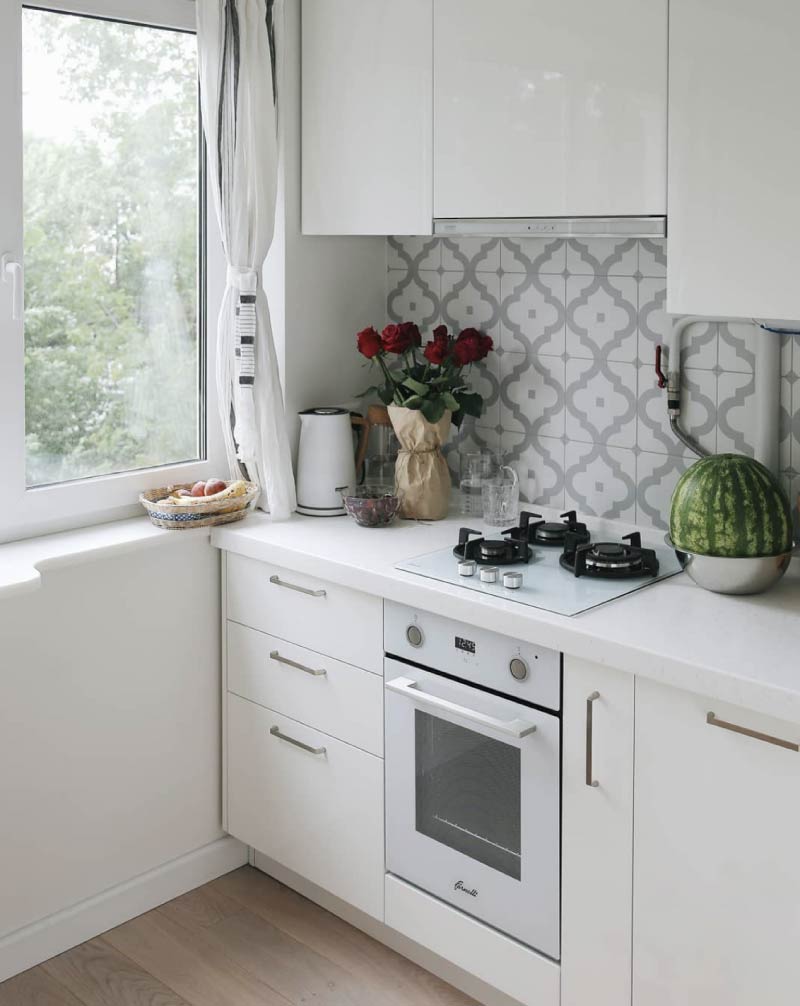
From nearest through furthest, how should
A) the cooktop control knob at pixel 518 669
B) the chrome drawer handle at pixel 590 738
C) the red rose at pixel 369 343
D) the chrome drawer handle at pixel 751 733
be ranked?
1. the chrome drawer handle at pixel 751 733
2. the chrome drawer handle at pixel 590 738
3. the cooktop control knob at pixel 518 669
4. the red rose at pixel 369 343

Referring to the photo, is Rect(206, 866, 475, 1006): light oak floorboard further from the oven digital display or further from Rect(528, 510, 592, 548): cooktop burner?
Rect(528, 510, 592, 548): cooktop burner

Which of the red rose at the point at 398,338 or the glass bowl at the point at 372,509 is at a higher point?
the red rose at the point at 398,338

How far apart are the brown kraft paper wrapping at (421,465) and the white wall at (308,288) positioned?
0.29m

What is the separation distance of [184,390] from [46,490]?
452 millimetres

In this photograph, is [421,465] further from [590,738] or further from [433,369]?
[590,738]

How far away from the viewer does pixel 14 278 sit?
243 cm

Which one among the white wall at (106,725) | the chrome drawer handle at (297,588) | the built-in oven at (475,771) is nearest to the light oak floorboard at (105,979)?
the white wall at (106,725)

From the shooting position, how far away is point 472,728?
219 centimetres

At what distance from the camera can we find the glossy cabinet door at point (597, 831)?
1969 millimetres

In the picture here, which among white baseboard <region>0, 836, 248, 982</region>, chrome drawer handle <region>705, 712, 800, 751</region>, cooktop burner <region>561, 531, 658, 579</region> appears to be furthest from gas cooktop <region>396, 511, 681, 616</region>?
white baseboard <region>0, 836, 248, 982</region>

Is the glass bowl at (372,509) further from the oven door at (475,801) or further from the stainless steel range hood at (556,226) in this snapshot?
the stainless steel range hood at (556,226)

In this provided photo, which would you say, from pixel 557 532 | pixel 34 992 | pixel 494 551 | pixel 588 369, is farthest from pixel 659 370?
pixel 34 992

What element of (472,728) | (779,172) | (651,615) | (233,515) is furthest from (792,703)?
(233,515)

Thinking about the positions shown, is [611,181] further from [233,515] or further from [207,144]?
[233,515]
